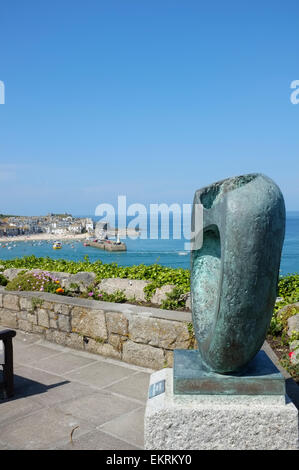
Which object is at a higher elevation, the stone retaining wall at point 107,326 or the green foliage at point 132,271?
the green foliage at point 132,271

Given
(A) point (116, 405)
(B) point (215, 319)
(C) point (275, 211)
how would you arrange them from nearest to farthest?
(C) point (275, 211)
(B) point (215, 319)
(A) point (116, 405)

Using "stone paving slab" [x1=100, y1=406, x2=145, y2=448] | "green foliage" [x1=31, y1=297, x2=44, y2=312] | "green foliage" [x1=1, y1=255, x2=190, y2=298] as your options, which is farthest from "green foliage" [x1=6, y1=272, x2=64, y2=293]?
"stone paving slab" [x1=100, y1=406, x2=145, y2=448]

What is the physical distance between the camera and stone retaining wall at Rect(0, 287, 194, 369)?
455cm

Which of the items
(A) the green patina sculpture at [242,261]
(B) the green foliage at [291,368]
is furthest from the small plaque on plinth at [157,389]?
(B) the green foliage at [291,368]

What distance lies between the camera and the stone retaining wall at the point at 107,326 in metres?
4.55

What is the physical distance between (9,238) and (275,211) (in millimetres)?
97961

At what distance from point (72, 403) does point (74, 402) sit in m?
0.03

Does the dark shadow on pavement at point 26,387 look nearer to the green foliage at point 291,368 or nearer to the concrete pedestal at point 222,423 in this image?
the concrete pedestal at point 222,423

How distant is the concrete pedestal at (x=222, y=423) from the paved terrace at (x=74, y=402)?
0.56m

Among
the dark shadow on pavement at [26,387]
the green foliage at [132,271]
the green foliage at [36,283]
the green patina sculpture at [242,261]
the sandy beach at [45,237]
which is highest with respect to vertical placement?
the green patina sculpture at [242,261]

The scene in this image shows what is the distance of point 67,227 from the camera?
9644 centimetres

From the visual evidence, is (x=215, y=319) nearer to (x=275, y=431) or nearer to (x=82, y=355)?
(x=275, y=431)

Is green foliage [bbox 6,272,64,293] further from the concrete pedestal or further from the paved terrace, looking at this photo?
the concrete pedestal
